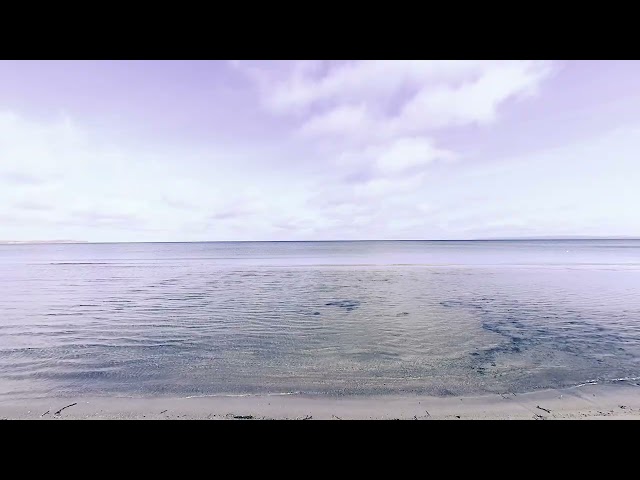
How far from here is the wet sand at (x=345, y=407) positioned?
15.8ft

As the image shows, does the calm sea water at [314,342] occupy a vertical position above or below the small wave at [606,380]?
above

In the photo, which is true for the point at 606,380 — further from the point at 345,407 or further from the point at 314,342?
the point at 314,342

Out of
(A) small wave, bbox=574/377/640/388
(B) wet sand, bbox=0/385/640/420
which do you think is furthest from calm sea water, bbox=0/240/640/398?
(B) wet sand, bbox=0/385/640/420

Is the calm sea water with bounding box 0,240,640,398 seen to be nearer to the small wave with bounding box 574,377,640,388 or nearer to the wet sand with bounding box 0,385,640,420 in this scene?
the small wave with bounding box 574,377,640,388

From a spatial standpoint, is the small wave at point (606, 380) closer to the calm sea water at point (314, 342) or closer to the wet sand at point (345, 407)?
the calm sea water at point (314, 342)

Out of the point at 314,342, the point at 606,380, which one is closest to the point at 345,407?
the point at 314,342

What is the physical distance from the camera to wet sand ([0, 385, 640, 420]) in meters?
4.80

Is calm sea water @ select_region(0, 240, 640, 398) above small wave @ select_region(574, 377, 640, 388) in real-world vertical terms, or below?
above

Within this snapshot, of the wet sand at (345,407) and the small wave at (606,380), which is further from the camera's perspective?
the small wave at (606,380)

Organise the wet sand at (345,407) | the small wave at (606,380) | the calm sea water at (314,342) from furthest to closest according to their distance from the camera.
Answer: the calm sea water at (314,342)
the small wave at (606,380)
the wet sand at (345,407)

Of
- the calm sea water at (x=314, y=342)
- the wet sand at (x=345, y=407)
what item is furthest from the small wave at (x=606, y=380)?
the wet sand at (x=345, y=407)
